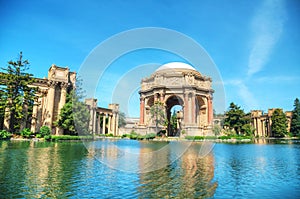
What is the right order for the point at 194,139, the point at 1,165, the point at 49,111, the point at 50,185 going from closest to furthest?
1. the point at 50,185
2. the point at 1,165
3. the point at 49,111
4. the point at 194,139

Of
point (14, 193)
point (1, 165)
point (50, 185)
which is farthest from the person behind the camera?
point (1, 165)

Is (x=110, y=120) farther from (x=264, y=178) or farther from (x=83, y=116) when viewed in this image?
(x=264, y=178)

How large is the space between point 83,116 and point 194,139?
60.4ft

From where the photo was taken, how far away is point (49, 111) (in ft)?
111

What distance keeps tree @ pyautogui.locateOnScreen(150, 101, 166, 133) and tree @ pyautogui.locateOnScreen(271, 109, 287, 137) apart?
3897 centimetres

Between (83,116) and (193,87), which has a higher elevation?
(193,87)

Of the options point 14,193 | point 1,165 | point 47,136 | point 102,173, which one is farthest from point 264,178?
point 47,136

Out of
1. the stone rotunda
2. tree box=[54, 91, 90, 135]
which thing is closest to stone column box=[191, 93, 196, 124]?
the stone rotunda

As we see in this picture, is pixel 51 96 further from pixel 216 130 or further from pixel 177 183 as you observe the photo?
pixel 216 130

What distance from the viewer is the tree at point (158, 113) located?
4706cm

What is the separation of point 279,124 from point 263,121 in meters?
14.3

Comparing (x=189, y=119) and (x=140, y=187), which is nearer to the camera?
(x=140, y=187)

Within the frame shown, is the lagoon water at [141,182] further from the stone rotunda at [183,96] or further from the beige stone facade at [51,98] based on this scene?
the stone rotunda at [183,96]

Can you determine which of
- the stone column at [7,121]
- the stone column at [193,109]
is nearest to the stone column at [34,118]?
the stone column at [7,121]
